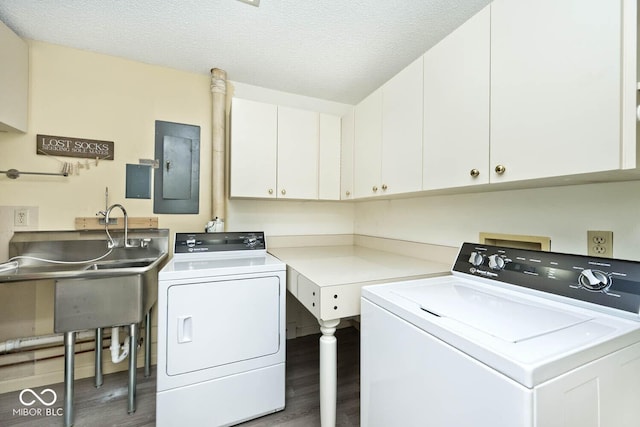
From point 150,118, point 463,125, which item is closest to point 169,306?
point 150,118

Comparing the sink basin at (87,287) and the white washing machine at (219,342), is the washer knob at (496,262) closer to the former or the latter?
the white washing machine at (219,342)

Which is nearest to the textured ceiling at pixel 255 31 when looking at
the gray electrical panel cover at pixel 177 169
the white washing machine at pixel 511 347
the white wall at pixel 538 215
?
the gray electrical panel cover at pixel 177 169

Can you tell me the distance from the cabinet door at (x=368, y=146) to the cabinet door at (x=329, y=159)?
0.79 ft

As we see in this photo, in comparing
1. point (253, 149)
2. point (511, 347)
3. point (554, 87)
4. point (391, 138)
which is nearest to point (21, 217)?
point (253, 149)

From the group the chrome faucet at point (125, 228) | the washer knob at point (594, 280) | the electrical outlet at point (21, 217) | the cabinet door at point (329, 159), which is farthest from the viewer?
the cabinet door at point (329, 159)

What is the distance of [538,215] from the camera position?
1.24 metres

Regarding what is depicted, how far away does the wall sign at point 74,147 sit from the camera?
175 cm

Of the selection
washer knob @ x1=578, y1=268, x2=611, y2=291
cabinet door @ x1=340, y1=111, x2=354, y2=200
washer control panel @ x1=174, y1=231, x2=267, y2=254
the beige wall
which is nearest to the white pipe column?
the beige wall

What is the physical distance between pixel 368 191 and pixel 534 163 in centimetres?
105

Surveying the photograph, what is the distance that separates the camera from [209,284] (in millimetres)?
1373

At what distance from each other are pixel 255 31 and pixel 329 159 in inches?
41.5

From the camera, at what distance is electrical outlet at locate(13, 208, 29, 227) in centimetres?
169

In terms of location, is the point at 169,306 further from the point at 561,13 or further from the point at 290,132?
the point at 561,13

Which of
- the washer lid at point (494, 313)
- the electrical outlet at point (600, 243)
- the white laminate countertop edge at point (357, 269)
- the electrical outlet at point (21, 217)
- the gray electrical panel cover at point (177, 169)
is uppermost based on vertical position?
the gray electrical panel cover at point (177, 169)
